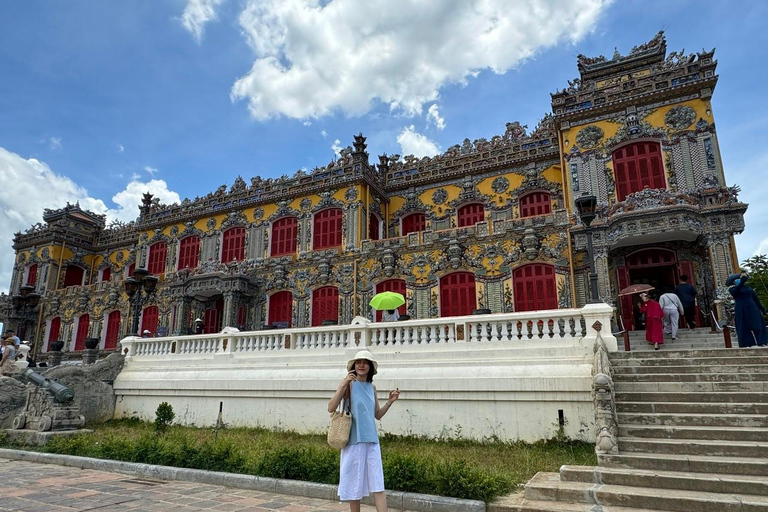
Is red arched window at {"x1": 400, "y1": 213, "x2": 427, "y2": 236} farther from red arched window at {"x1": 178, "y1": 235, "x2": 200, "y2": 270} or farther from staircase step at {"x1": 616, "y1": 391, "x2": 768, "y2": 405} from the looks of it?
staircase step at {"x1": 616, "y1": 391, "x2": 768, "y2": 405}

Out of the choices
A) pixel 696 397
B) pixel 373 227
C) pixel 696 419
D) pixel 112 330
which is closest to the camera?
pixel 696 419

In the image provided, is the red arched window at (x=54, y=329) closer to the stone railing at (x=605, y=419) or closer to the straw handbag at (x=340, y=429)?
the straw handbag at (x=340, y=429)

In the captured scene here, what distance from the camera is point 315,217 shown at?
21.8 meters

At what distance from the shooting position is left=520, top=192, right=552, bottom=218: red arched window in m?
19.2

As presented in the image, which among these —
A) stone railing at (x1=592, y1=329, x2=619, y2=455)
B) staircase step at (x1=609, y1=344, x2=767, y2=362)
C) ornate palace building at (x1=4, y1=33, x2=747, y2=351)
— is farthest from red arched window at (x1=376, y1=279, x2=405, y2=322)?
stone railing at (x1=592, y1=329, x2=619, y2=455)

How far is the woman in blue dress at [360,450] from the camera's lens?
14.2ft

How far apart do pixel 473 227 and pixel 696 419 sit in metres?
11.9

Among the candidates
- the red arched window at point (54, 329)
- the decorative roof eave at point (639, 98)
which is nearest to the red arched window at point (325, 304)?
the decorative roof eave at point (639, 98)

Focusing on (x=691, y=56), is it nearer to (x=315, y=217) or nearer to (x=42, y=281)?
(x=315, y=217)

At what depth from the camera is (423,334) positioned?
10562 millimetres

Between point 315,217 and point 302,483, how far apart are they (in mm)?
16270

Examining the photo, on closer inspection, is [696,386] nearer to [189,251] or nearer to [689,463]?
[689,463]

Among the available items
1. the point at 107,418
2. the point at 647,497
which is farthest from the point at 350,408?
the point at 107,418

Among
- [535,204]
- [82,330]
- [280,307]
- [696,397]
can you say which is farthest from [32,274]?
[696,397]
